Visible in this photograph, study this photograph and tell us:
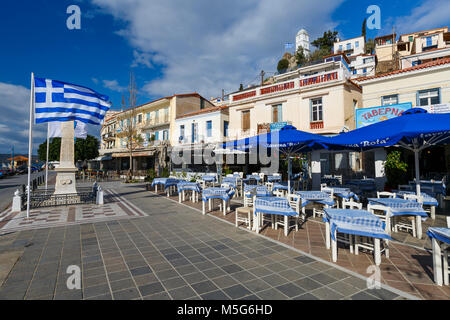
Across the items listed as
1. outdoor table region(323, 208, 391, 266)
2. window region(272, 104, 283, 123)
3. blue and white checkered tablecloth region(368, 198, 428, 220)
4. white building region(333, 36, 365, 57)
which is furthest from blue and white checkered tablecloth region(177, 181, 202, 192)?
white building region(333, 36, 365, 57)

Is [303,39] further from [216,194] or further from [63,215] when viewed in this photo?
[63,215]

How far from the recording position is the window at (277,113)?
17733 millimetres

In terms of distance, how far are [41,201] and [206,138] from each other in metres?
15.5

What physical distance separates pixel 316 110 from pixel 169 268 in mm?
15519

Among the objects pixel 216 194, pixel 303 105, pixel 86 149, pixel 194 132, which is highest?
pixel 303 105

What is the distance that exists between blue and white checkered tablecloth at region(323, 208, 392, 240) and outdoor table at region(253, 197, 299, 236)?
3.87ft

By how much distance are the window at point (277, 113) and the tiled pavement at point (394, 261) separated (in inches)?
522

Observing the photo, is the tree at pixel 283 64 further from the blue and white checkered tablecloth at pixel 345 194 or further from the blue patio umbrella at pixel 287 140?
the blue and white checkered tablecloth at pixel 345 194

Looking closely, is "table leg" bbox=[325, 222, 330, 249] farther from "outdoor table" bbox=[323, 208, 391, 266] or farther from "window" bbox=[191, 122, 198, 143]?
"window" bbox=[191, 122, 198, 143]

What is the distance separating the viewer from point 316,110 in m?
15.9

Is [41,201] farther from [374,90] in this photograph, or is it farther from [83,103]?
[374,90]

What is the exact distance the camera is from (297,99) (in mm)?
16719

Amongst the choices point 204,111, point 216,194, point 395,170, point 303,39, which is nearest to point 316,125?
point 395,170

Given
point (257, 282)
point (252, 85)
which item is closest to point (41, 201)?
point (257, 282)
